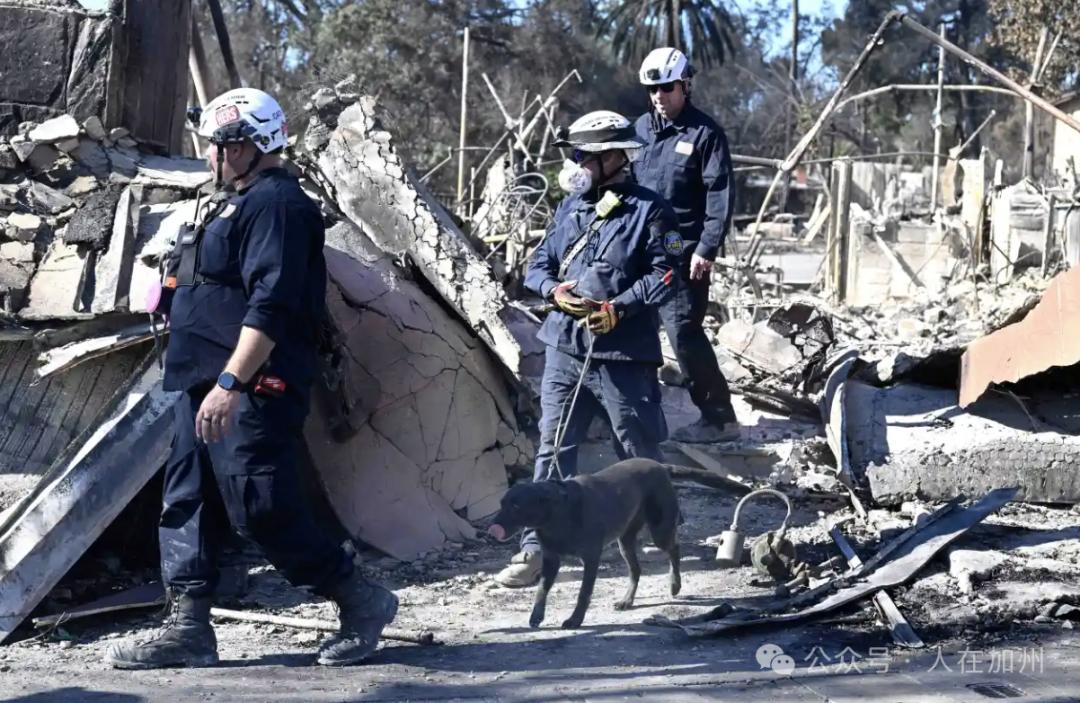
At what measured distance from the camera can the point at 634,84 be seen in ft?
128

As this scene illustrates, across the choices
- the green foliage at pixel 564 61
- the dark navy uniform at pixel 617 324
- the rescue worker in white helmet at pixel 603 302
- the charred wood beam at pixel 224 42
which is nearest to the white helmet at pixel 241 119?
the rescue worker in white helmet at pixel 603 302

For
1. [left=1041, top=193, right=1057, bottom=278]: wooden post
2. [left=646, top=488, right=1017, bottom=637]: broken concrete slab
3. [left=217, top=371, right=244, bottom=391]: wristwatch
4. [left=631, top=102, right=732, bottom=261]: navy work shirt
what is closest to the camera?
[left=217, top=371, right=244, bottom=391]: wristwatch

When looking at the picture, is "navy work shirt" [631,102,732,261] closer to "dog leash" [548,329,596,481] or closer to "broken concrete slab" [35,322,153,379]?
"dog leash" [548,329,596,481]

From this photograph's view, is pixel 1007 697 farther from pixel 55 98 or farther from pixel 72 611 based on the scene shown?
pixel 55 98

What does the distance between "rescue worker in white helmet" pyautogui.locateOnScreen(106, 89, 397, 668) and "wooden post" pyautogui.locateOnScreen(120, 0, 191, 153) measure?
134 inches

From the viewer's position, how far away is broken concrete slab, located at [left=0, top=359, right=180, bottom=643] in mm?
4516

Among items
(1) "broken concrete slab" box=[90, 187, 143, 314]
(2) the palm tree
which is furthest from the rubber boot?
(2) the palm tree

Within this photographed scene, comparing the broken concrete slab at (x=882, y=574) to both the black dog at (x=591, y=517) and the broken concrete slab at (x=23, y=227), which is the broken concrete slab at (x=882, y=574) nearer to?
the black dog at (x=591, y=517)

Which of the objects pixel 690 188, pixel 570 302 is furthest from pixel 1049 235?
pixel 570 302

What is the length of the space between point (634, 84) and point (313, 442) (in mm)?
34982

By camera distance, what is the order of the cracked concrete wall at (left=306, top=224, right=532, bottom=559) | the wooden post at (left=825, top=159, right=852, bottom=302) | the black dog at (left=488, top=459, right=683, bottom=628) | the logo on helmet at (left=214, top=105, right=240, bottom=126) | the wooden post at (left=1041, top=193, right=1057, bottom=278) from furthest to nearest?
1. the wooden post at (left=825, top=159, right=852, bottom=302)
2. the wooden post at (left=1041, top=193, right=1057, bottom=278)
3. the cracked concrete wall at (left=306, top=224, right=532, bottom=559)
4. the black dog at (left=488, top=459, right=683, bottom=628)
5. the logo on helmet at (left=214, top=105, right=240, bottom=126)

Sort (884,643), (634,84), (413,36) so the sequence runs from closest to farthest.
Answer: (884,643) → (413,36) → (634,84)

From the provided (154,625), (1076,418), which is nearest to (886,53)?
(1076,418)

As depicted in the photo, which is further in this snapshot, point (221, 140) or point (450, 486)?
point (450, 486)
